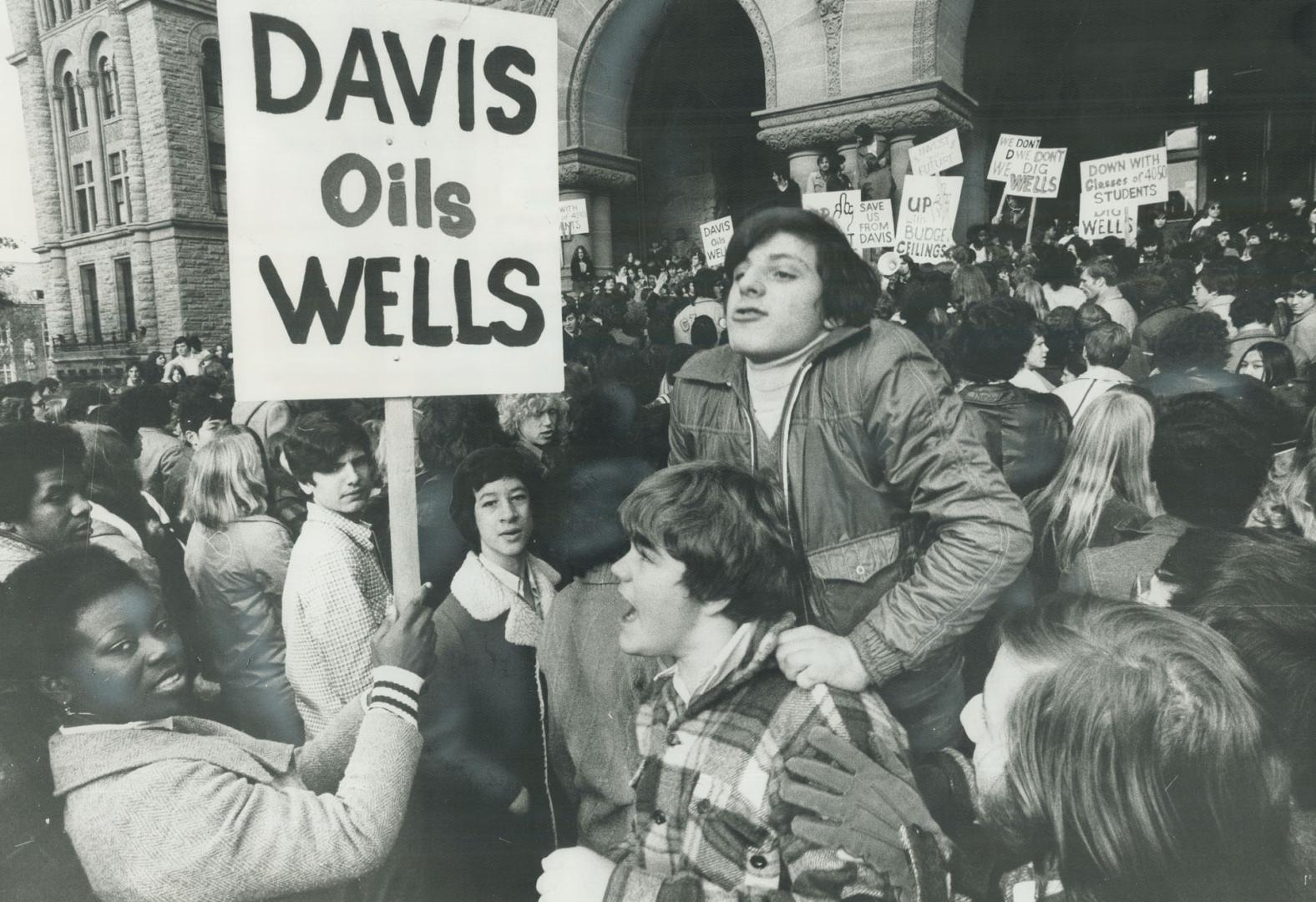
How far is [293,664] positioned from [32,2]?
7.01ft

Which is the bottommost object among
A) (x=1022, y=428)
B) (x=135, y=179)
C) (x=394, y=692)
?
(x=394, y=692)

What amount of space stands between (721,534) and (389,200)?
1.17 meters

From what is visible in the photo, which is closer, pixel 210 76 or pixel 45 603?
pixel 45 603

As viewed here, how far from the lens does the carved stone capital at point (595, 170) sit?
272 cm

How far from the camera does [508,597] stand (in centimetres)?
244

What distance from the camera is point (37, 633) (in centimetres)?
218

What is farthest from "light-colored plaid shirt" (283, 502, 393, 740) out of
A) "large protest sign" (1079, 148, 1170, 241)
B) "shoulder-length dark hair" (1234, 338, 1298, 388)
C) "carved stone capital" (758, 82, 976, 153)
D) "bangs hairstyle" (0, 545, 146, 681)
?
"large protest sign" (1079, 148, 1170, 241)

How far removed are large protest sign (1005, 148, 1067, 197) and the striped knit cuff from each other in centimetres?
297

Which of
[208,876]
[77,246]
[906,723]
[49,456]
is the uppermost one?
[77,246]

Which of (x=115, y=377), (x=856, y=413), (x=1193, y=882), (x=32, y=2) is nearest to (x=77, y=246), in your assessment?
(x=115, y=377)

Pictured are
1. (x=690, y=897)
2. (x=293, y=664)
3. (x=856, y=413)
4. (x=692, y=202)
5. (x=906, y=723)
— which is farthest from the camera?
(x=692, y=202)

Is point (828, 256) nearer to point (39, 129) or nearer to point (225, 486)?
point (225, 486)

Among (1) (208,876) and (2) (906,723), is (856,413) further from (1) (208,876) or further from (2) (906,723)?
(1) (208,876)

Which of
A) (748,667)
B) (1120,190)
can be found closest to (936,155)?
(1120,190)
